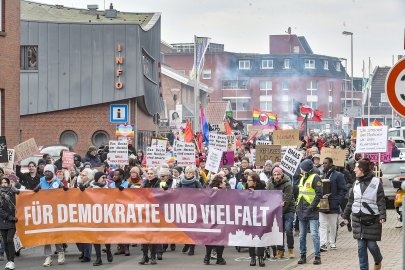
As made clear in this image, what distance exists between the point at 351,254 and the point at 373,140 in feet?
23.4

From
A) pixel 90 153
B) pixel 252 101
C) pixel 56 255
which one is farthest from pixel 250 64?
pixel 56 255

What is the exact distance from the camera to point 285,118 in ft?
426

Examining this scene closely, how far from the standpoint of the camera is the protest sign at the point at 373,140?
25531mm

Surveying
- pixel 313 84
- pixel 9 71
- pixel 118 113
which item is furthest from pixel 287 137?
pixel 313 84

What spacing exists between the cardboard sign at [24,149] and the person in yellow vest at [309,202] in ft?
27.1

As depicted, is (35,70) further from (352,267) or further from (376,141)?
(352,267)

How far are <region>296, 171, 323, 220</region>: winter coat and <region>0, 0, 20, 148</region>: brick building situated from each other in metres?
14.3

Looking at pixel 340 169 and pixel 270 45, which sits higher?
pixel 270 45

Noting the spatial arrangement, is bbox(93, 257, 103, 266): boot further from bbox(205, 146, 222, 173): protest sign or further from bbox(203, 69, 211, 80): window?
bbox(203, 69, 211, 80): window

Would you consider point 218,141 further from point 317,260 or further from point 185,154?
point 317,260

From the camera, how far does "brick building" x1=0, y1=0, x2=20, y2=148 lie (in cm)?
3012

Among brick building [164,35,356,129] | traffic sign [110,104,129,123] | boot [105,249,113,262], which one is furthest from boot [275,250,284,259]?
brick building [164,35,356,129]

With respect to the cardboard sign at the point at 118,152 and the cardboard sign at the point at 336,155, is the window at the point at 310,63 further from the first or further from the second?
the cardboard sign at the point at 336,155

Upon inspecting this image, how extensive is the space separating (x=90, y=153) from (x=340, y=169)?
10052 mm
